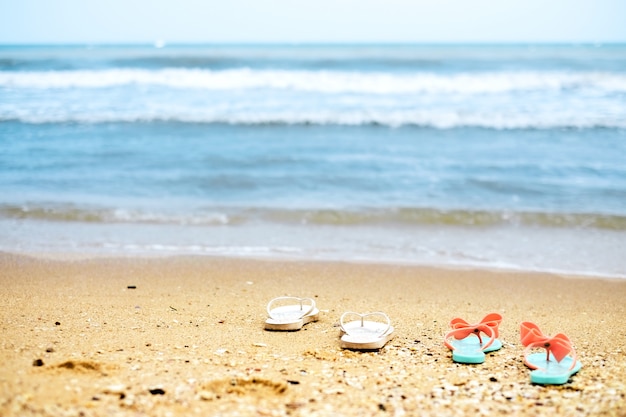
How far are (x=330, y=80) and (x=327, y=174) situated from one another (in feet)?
47.9

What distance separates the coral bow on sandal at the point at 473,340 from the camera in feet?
13.8

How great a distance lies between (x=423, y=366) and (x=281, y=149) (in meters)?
9.60

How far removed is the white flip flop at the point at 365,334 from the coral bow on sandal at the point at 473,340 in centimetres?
43

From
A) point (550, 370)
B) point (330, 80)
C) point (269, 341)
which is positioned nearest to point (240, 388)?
point (269, 341)

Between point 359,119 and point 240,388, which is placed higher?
point 359,119

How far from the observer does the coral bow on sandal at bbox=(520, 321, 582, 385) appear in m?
3.79

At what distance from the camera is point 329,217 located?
867 cm

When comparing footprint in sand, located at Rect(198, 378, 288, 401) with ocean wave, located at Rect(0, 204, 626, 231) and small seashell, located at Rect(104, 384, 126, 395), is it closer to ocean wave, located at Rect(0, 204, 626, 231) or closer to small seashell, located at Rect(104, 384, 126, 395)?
small seashell, located at Rect(104, 384, 126, 395)

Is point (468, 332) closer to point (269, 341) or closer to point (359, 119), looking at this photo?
point (269, 341)

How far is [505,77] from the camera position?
83.0 ft

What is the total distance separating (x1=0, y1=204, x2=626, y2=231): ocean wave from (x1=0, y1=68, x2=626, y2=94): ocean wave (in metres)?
14.1

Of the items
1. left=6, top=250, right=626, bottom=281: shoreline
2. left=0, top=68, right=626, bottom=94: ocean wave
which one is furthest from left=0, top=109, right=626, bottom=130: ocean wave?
left=6, top=250, right=626, bottom=281: shoreline

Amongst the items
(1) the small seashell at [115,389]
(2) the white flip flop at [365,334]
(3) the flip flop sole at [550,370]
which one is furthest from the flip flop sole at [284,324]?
(3) the flip flop sole at [550,370]

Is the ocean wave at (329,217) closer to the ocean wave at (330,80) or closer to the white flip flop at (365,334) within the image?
the white flip flop at (365,334)
